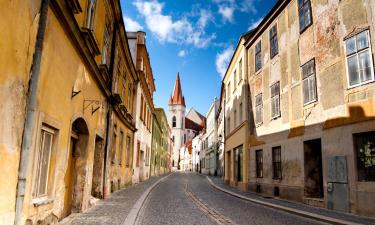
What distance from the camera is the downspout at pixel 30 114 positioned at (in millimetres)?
5266

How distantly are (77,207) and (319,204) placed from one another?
844 centimetres

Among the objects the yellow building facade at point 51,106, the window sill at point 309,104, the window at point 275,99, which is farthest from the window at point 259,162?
the yellow building facade at point 51,106

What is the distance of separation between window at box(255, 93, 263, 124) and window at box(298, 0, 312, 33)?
5.12 m

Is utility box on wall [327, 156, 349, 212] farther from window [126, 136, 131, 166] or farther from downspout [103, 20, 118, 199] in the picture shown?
window [126, 136, 131, 166]

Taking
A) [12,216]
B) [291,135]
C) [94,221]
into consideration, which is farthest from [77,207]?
[291,135]

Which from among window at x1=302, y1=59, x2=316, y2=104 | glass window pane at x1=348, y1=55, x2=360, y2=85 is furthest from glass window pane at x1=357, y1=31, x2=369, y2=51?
window at x1=302, y1=59, x2=316, y2=104

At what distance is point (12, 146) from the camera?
4969mm

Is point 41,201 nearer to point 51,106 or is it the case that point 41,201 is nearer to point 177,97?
point 51,106

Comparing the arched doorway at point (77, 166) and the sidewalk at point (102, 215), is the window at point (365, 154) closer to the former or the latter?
the sidewalk at point (102, 215)

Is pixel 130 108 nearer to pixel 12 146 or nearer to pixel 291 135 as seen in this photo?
pixel 291 135

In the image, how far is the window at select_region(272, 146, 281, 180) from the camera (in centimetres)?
1571

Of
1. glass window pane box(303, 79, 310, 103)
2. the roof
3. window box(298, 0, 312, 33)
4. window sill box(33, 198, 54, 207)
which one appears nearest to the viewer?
window sill box(33, 198, 54, 207)

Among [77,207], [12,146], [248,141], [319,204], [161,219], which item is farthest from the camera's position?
[248,141]

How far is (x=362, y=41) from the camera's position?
1056 centimetres
